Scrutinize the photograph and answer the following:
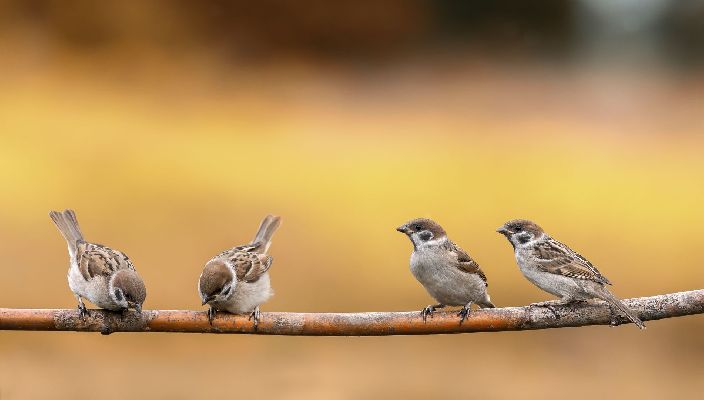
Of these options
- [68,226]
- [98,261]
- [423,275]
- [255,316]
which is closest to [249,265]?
[255,316]

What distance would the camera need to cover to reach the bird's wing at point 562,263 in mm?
3656

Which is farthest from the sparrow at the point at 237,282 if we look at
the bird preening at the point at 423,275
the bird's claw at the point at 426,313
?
the bird's claw at the point at 426,313

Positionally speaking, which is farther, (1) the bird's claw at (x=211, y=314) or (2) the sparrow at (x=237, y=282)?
(2) the sparrow at (x=237, y=282)

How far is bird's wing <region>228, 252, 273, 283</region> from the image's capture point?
3.83 metres

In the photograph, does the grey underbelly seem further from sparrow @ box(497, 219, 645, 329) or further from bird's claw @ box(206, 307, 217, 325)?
bird's claw @ box(206, 307, 217, 325)

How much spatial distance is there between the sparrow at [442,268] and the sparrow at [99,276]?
1.01 meters

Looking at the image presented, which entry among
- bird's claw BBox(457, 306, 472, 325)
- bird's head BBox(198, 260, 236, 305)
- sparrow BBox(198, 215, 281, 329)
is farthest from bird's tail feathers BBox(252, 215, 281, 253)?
bird's claw BBox(457, 306, 472, 325)

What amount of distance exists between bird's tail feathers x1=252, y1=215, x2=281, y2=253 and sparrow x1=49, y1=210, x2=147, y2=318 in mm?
583

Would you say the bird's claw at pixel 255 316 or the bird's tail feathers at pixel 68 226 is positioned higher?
the bird's tail feathers at pixel 68 226

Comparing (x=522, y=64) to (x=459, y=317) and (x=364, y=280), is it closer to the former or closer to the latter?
(x=364, y=280)

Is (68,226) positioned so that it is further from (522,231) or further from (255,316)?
(522,231)

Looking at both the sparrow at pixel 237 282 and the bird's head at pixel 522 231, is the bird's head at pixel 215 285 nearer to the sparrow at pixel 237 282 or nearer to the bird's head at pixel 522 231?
the sparrow at pixel 237 282

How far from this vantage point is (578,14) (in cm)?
930

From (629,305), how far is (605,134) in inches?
→ 229
